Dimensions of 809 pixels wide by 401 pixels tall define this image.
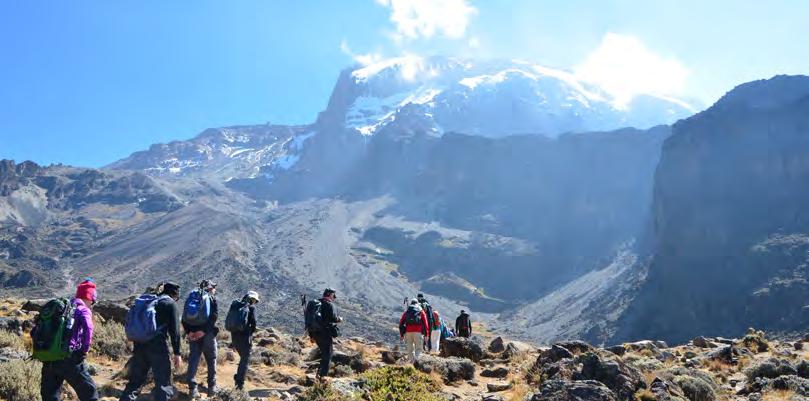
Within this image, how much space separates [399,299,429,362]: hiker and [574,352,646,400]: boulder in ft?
20.0

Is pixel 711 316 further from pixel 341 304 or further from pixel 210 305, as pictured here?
pixel 210 305

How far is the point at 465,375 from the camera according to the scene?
54.2ft

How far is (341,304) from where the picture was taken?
199500 millimetres

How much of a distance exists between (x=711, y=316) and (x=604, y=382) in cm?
15852

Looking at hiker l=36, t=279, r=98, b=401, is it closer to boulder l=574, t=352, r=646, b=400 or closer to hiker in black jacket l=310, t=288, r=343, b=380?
hiker in black jacket l=310, t=288, r=343, b=380

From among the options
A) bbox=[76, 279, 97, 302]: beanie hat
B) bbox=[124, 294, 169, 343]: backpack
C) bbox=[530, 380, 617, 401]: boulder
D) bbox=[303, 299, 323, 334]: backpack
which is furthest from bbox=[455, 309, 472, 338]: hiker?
bbox=[76, 279, 97, 302]: beanie hat

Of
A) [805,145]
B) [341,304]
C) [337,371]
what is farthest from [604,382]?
[805,145]

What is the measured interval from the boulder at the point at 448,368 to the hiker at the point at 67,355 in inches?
314

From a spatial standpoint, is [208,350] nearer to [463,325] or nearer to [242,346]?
[242,346]

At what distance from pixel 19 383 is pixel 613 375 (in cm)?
1096

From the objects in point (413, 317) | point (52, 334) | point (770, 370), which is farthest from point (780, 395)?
point (52, 334)

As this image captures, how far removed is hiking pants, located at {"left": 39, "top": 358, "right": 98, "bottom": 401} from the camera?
9.69 metres

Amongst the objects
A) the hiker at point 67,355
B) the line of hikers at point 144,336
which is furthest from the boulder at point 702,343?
the hiker at point 67,355

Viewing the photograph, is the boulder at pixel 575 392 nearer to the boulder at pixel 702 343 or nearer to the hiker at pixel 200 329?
the hiker at pixel 200 329
